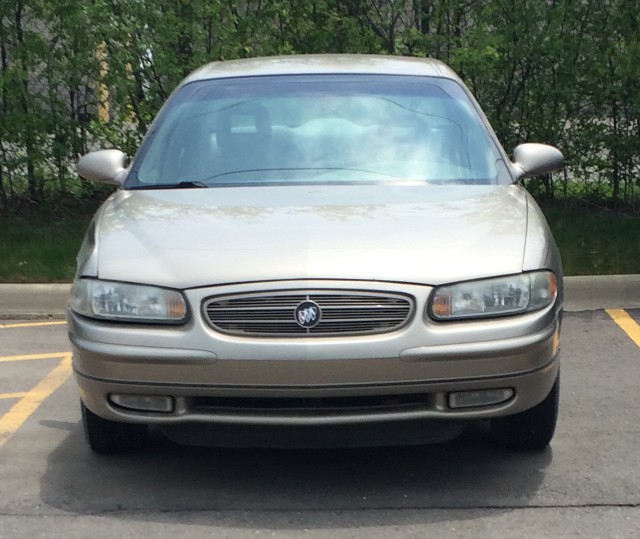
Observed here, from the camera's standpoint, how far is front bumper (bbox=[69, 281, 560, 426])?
3941mm

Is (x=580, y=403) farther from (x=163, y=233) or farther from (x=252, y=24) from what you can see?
(x=252, y=24)

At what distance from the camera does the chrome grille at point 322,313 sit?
13.0ft

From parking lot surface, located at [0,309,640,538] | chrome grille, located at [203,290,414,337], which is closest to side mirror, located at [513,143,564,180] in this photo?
parking lot surface, located at [0,309,640,538]

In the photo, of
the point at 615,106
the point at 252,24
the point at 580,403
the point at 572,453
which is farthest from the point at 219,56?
the point at 572,453

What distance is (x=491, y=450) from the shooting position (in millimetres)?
4824

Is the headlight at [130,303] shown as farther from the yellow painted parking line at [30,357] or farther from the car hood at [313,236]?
the yellow painted parking line at [30,357]

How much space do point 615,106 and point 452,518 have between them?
7.00 m

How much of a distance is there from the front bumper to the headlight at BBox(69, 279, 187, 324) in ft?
0.13

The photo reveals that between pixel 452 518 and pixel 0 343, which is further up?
pixel 452 518

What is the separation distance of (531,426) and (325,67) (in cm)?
209

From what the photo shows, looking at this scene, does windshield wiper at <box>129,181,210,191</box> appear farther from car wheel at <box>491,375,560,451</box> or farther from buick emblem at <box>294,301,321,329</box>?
car wheel at <box>491,375,560,451</box>

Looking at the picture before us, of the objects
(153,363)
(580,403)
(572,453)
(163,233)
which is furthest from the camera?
(580,403)

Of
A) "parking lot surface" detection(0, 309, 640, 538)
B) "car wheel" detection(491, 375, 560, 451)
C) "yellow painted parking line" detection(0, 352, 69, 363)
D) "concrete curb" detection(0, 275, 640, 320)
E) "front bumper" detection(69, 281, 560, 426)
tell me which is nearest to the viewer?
"front bumper" detection(69, 281, 560, 426)

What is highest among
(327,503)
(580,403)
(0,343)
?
(327,503)
